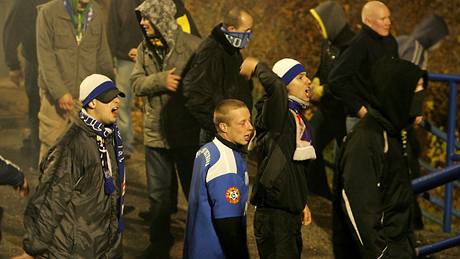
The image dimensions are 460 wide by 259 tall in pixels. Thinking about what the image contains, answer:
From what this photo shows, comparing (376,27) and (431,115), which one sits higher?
(376,27)

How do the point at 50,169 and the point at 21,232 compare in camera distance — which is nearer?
the point at 50,169

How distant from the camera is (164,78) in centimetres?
823

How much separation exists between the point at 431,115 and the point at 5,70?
231 inches

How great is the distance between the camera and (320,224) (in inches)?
361

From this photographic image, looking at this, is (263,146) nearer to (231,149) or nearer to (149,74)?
(231,149)

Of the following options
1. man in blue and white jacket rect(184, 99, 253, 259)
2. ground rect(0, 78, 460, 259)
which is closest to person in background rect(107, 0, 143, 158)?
ground rect(0, 78, 460, 259)

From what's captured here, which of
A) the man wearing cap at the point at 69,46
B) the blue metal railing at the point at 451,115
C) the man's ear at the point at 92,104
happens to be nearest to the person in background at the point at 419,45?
the blue metal railing at the point at 451,115

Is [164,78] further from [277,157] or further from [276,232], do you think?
[276,232]

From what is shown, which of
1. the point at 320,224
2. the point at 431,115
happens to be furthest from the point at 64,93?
the point at 431,115

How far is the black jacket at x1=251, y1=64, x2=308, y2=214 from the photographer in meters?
6.73

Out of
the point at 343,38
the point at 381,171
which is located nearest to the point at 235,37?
the point at 343,38

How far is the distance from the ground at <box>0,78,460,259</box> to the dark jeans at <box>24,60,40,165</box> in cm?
17

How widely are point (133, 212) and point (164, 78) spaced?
142 cm

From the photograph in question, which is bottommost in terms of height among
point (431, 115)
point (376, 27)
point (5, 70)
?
point (431, 115)
